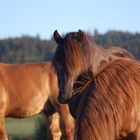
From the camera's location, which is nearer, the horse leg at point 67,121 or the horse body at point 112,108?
the horse body at point 112,108

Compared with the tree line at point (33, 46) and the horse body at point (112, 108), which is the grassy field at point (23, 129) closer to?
the horse body at point (112, 108)

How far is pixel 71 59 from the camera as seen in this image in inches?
108

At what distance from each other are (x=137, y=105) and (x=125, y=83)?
0.12 metres

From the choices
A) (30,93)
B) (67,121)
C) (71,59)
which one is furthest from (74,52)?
(30,93)

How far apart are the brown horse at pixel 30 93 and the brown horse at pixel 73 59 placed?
17.2 feet

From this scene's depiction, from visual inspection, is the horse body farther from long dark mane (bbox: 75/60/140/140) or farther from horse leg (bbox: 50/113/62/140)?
horse leg (bbox: 50/113/62/140)

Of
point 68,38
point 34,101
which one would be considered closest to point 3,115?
point 34,101

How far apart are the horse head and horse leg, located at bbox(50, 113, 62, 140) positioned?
17.9 feet

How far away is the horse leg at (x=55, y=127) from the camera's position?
837 cm

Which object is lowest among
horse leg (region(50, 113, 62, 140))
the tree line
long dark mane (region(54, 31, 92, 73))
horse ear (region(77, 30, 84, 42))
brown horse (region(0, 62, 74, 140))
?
the tree line

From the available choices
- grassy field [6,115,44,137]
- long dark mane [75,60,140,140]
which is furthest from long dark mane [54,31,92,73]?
grassy field [6,115,44,137]

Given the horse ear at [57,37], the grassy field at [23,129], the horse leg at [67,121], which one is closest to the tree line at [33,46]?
the grassy field at [23,129]

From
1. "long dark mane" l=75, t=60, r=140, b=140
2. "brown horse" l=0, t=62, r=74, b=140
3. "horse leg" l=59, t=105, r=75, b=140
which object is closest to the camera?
Answer: "long dark mane" l=75, t=60, r=140, b=140

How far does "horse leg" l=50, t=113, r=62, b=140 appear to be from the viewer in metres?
8.37
